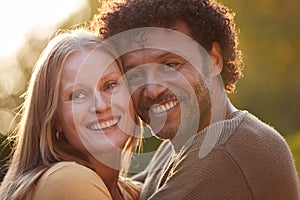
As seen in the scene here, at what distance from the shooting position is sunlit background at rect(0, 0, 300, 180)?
18.7 m

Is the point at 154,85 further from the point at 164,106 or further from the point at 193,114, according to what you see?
the point at 193,114

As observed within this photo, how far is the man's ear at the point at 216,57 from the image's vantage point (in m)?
4.17

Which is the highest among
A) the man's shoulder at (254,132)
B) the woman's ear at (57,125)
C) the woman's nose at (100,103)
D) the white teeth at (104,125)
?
the woman's nose at (100,103)

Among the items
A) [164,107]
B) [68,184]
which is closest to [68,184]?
[68,184]

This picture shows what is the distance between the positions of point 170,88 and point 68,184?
96 centimetres

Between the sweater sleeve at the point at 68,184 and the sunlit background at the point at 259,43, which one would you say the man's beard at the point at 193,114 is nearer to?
the sweater sleeve at the point at 68,184

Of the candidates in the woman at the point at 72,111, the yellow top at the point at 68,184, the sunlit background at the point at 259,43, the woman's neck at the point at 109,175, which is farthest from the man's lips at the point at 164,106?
the sunlit background at the point at 259,43

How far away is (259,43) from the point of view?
1966cm

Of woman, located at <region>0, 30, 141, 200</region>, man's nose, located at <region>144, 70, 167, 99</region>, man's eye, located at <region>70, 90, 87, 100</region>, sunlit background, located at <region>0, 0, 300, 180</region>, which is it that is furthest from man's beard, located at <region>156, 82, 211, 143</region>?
sunlit background, located at <region>0, 0, 300, 180</region>

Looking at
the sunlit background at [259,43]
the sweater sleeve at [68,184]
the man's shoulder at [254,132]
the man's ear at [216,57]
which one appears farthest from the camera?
the sunlit background at [259,43]

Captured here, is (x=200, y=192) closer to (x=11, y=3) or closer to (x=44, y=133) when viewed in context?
(x=44, y=133)

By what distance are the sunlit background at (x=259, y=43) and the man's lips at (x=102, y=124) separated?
44.0 ft

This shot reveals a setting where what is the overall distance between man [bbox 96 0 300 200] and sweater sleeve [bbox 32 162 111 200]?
0.39 meters

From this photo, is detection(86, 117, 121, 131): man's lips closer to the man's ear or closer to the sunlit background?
the man's ear
